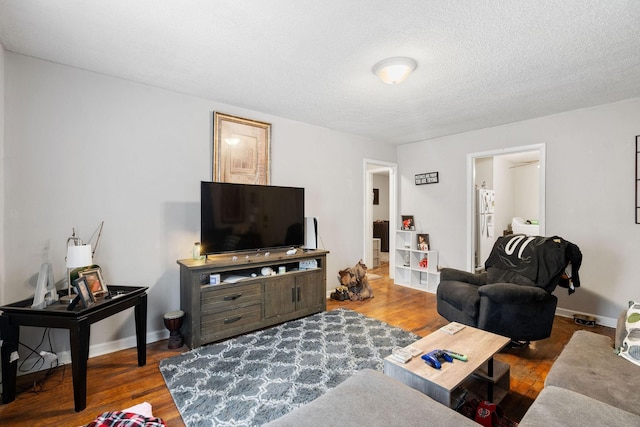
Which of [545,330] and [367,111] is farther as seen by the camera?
[367,111]

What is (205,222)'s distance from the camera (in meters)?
2.91

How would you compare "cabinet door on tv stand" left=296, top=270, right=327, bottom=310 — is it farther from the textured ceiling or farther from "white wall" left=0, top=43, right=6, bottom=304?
"white wall" left=0, top=43, right=6, bottom=304

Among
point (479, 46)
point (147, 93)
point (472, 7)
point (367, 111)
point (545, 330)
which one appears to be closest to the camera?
point (472, 7)

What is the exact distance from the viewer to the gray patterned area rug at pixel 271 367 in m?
1.89

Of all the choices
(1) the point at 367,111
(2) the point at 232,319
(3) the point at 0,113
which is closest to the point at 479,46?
(1) the point at 367,111

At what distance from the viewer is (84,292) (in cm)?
206

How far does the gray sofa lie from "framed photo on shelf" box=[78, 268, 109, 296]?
1875mm

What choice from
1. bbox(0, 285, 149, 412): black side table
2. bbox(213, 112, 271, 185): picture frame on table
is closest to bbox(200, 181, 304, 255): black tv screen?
bbox(213, 112, 271, 185): picture frame on table

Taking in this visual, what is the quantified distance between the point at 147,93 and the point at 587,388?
3832mm

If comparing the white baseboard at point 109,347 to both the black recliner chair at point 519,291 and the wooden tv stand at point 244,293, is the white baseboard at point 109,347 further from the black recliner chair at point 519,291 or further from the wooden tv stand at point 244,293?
the black recliner chair at point 519,291

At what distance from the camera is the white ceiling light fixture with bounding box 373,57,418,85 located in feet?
7.66

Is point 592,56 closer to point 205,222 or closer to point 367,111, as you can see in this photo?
point 367,111

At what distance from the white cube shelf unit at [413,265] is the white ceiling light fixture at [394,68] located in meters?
3.07

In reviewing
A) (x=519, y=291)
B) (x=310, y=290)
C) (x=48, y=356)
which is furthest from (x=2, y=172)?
(x=519, y=291)
